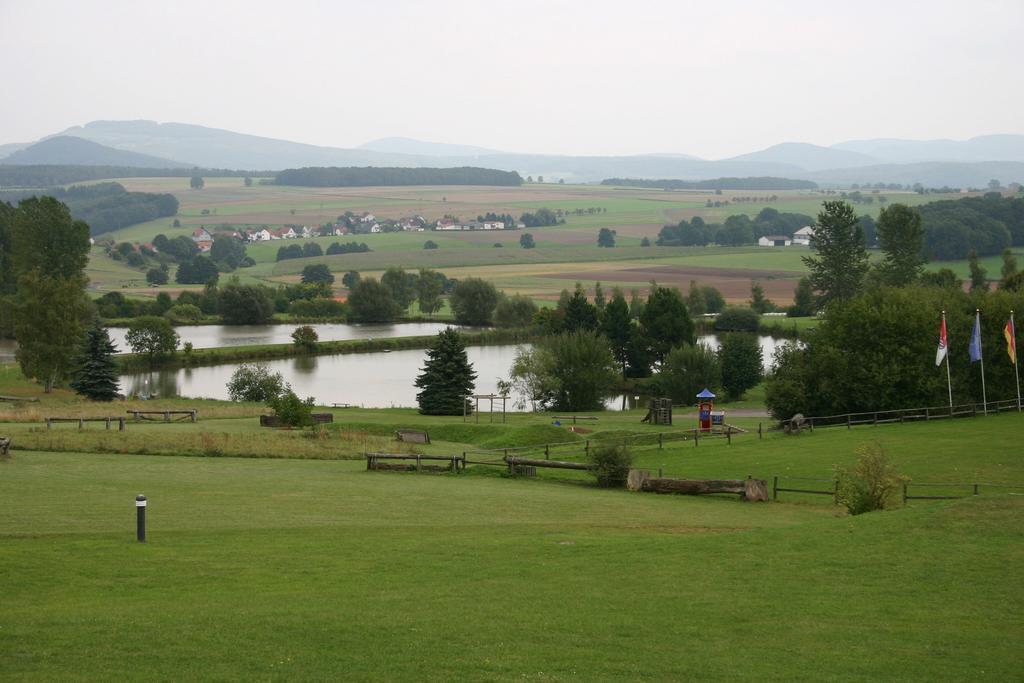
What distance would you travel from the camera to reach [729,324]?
110 meters

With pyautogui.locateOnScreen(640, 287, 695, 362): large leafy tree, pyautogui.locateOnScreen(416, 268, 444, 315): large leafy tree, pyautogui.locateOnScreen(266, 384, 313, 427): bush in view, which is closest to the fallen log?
pyautogui.locateOnScreen(266, 384, 313, 427): bush

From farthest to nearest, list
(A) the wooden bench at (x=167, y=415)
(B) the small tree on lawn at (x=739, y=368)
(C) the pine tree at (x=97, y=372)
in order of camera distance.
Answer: (B) the small tree on lawn at (x=739, y=368)
(C) the pine tree at (x=97, y=372)
(A) the wooden bench at (x=167, y=415)

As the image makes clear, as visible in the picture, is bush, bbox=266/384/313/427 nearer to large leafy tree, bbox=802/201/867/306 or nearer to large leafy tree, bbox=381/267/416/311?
large leafy tree, bbox=802/201/867/306

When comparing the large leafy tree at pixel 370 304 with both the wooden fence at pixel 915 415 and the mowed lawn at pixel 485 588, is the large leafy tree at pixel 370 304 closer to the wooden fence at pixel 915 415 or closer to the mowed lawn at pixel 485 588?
the wooden fence at pixel 915 415

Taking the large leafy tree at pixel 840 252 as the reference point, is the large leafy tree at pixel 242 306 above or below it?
below

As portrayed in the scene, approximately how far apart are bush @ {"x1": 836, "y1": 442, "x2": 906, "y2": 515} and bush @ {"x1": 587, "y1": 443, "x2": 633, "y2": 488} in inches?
290

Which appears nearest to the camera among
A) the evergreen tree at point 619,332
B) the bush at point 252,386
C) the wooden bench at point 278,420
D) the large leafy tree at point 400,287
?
the wooden bench at point 278,420

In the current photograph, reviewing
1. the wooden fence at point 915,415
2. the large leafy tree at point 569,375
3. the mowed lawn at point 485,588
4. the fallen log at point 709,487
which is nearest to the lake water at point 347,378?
the large leafy tree at point 569,375

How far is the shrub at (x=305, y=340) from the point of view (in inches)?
3787

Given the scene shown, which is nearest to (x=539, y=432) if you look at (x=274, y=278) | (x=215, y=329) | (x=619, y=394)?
(x=619, y=394)

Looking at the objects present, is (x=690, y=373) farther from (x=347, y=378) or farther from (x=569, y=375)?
(x=347, y=378)

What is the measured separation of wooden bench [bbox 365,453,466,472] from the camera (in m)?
31.5

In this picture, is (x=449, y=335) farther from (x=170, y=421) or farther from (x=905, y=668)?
(x=905, y=668)

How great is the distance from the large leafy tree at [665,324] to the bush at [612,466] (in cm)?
5230
